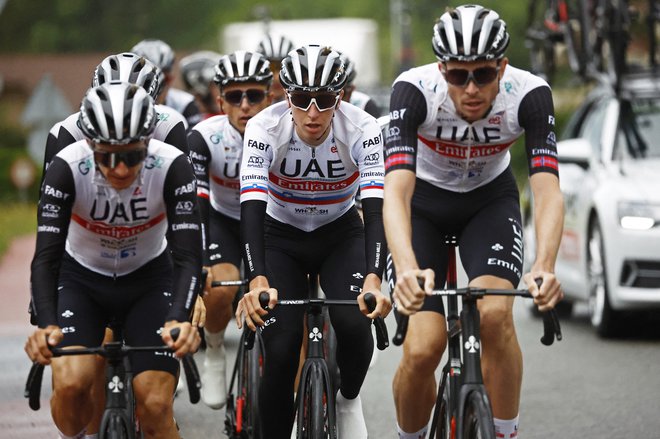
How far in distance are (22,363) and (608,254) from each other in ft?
16.7

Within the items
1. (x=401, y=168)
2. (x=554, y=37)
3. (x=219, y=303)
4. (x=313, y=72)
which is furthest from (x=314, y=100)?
(x=554, y=37)

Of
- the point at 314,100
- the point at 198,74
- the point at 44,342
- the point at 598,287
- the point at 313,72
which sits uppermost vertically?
the point at 313,72

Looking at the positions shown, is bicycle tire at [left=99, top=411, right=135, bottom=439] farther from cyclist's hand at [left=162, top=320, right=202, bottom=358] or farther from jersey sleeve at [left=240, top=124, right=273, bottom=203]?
jersey sleeve at [left=240, top=124, right=273, bottom=203]

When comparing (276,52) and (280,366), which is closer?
(280,366)

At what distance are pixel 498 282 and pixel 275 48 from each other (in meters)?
4.78

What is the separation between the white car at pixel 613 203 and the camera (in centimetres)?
1173

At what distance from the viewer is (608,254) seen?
1189cm

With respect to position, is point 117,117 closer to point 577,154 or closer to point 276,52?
point 276,52

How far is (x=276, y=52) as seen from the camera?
35.9 feet

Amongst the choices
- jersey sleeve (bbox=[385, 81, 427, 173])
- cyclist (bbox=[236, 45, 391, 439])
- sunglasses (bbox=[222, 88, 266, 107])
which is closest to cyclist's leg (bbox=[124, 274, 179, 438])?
cyclist (bbox=[236, 45, 391, 439])

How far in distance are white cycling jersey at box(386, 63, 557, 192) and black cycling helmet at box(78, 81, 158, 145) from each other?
1186mm

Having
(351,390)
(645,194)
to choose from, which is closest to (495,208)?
(351,390)

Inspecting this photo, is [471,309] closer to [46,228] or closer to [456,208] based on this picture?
[456,208]

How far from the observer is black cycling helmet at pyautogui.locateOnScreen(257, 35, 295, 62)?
10.9 metres
